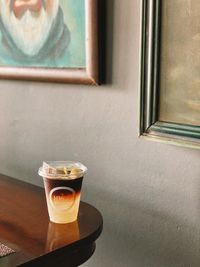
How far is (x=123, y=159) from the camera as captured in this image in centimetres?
113

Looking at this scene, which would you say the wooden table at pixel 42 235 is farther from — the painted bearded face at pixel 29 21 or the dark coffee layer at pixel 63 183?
the painted bearded face at pixel 29 21

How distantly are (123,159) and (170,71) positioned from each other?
269mm

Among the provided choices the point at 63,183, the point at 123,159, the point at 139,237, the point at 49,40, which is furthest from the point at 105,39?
the point at 139,237

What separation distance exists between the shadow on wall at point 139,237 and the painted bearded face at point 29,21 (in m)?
0.45

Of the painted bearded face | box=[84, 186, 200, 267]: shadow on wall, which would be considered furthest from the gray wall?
the painted bearded face

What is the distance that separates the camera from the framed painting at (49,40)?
1.14 metres

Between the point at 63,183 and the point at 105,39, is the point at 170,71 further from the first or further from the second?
the point at 63,183

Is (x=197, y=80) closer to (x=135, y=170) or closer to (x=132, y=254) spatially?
(x=135, y=170)

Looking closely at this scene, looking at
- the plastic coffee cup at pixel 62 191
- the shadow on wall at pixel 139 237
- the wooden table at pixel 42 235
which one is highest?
the plastic coffee cup at pixel 62 191

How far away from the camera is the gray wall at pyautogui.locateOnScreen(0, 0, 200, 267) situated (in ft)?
3.38

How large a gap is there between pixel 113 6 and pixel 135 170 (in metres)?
0.41

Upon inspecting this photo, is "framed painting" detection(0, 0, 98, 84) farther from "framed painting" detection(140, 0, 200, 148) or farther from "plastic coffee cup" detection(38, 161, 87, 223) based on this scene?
"plastic coffee cup" detection(38, 161, 87, 223)

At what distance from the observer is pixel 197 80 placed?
942mm

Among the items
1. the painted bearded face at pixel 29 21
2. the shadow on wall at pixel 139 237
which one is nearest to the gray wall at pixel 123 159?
the shadow on wall at pixel 139 237
